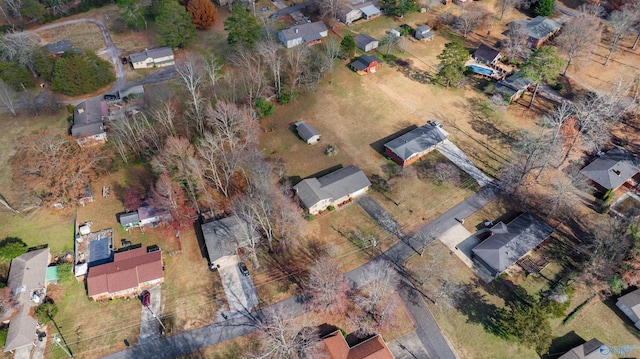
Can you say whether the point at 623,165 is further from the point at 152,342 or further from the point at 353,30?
the point at 152,342

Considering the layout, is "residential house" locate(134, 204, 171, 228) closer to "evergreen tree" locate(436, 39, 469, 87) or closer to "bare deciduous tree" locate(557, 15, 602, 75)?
"evergreen tree" locate(436, 39, 469, 87)

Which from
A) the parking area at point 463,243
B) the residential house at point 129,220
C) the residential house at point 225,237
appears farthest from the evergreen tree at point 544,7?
the residential house at point 129,220

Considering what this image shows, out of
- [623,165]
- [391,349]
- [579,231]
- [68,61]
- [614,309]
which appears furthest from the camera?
[68,61]

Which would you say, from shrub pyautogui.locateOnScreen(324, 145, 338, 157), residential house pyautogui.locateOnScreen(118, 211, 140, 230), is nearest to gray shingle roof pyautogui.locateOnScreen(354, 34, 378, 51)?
shrub pyautogui.locateOnScreen(324, 145, 338, 157)

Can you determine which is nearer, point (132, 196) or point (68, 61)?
point (132, 196)

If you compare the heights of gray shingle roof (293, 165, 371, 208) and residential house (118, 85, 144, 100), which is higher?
residential house (118, 85, 144, 100)

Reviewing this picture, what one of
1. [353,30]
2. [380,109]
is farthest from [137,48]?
[380,109]

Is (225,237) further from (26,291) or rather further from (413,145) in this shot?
(413,145)
